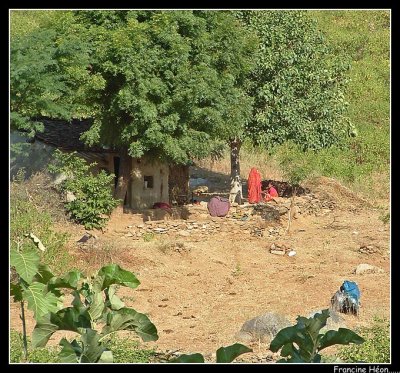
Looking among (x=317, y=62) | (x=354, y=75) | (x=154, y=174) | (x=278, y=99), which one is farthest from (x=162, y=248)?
(x=354, y=75)

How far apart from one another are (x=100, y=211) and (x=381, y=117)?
53.0 ft

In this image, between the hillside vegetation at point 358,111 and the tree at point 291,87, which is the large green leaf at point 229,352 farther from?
the tree at point 291,87

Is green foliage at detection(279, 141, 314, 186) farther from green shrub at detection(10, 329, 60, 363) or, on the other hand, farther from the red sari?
green shrub at detection(10, 329, 60, 363)

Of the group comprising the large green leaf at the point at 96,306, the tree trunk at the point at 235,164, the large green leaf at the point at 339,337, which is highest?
the tree trunk at the point at 235,164

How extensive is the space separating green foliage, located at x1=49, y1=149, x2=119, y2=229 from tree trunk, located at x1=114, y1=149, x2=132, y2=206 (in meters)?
1.38

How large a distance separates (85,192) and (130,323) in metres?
12.2

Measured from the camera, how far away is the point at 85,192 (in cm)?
2075

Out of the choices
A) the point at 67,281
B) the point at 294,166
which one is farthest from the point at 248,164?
the point at 67,281

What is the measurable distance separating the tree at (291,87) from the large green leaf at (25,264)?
15.0 meters

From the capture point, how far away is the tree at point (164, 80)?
66.4 feet

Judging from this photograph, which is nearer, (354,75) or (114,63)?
(114,63)

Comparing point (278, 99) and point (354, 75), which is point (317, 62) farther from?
point (354, 75)

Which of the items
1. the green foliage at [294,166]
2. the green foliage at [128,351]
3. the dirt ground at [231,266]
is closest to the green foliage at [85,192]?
the dirt ground at [231,266]

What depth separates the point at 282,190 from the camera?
25438 mm
